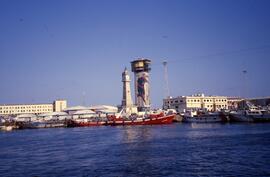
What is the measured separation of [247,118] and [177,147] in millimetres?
52014

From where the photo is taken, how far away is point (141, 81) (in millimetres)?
159750

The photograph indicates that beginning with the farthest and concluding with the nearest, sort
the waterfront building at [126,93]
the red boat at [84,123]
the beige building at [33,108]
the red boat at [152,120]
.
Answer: the beige building at [33,108]
the waterfront building at [126,93]
the red boat at [84,123]
the red boat at [152,120]

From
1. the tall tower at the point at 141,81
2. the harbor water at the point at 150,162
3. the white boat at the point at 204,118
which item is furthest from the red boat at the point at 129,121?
the harbor water at the point at 150,162

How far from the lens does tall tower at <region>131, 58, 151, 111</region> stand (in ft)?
519

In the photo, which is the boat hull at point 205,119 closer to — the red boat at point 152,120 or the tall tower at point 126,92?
the red boat at point 152,120

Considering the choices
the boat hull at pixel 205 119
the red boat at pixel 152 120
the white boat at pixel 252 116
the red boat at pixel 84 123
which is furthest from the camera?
the red boat at pixel 84 123

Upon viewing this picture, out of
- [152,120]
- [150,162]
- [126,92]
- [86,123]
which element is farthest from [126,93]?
[150,162]

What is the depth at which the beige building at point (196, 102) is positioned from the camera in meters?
143

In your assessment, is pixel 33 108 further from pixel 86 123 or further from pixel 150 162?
pixel 150 162

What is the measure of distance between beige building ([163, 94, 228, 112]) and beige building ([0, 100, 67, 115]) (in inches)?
2045

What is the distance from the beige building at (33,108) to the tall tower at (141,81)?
37793 mm

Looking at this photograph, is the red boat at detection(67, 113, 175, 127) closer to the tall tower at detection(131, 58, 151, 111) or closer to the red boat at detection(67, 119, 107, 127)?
the red boat at detection(67, 119, 107, 127)

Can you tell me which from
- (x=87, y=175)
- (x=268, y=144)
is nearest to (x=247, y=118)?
(x=268, y=144)

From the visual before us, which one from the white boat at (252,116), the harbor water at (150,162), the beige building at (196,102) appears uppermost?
the beige building at (196,102)
